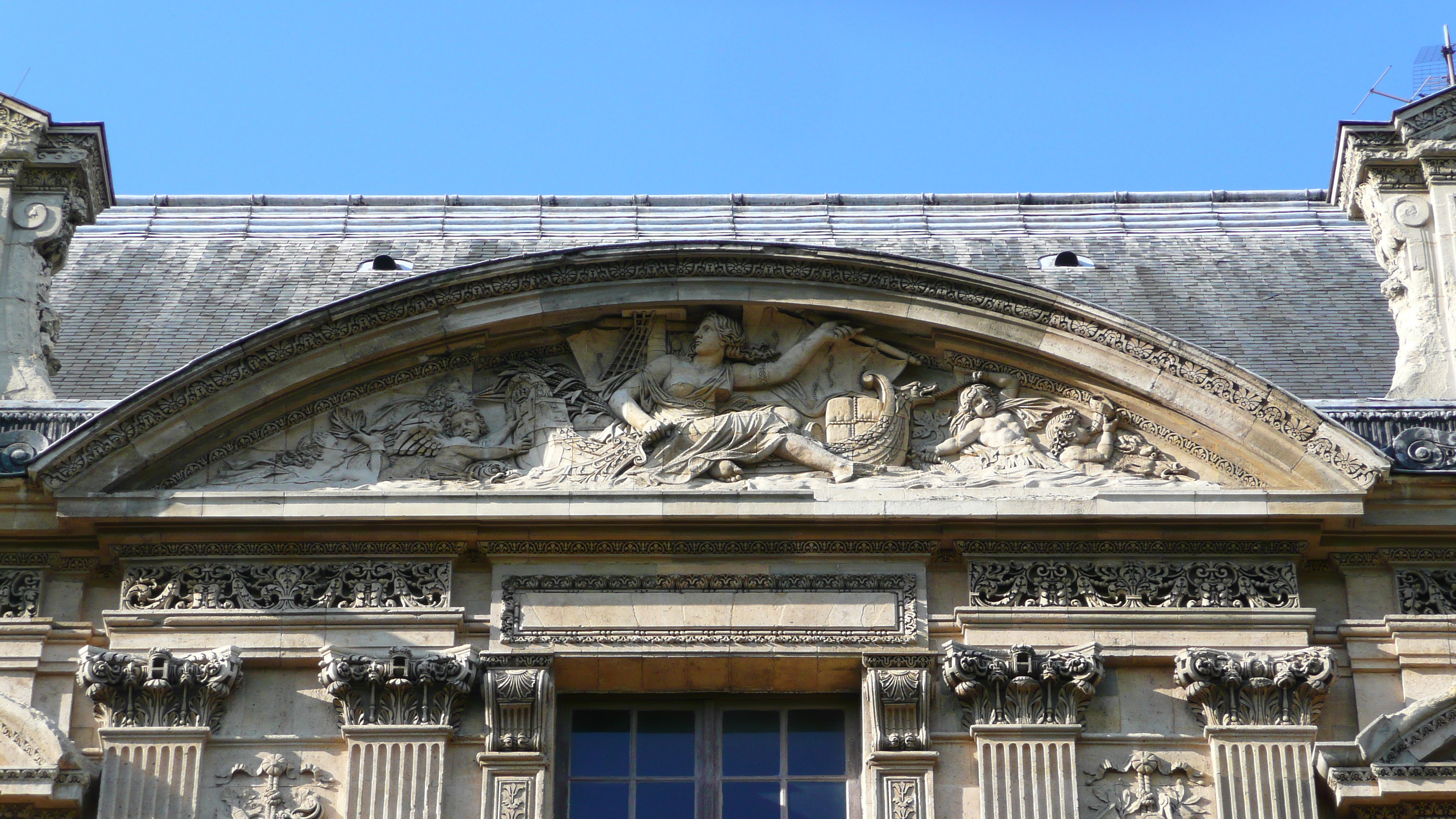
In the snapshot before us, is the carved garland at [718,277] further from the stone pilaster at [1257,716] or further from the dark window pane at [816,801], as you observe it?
the dark window pane at [816,801]

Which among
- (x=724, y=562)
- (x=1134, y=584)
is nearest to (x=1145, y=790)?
(x=1134, y=584)

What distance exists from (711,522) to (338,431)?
97.1 inches

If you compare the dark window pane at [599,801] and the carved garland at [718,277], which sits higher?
the carved garland at [718,277]

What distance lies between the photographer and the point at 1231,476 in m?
13.6

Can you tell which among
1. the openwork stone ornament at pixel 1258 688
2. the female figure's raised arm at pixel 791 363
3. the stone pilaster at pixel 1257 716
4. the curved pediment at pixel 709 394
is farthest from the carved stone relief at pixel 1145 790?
the female figure's raised arm at pixel 791 363

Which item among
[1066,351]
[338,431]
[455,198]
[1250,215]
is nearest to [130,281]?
[455,198]

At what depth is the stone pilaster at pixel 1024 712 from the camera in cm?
1265

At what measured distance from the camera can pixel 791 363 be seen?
45.9ft

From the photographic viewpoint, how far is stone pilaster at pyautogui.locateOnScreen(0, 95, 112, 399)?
47.5 ft

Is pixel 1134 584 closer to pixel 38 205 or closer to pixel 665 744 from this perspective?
pixel 665 744

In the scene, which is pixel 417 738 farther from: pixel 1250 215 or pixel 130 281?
pixel 1250 215

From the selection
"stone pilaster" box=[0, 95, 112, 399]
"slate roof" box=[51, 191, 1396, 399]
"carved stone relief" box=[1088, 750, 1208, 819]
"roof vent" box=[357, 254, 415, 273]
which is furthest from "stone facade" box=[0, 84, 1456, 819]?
"roof vent" box=[357, 254, 415, 273]

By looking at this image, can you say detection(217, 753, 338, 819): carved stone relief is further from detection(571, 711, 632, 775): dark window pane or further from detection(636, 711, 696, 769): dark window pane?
detection(636, 711, 696, 769): dark window pane

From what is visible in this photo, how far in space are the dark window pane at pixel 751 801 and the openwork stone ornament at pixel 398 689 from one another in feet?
3.39
